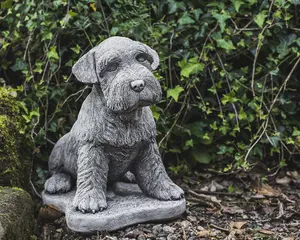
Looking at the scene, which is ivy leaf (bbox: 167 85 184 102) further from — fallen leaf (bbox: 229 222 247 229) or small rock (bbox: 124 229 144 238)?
small rock (bbox: 124 229 144 238)

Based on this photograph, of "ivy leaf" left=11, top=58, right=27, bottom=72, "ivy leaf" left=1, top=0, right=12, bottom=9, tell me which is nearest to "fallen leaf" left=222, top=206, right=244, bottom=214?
"ivy leaf" left=11, top=58, right=27, bottom=72

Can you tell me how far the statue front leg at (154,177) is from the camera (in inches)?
133

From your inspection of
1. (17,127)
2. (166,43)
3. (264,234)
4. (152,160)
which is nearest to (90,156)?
(152,160)

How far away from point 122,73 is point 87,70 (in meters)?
0.26

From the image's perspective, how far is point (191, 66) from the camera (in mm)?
4215

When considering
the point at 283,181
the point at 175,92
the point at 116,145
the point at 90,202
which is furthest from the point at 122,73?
the point at 283,181

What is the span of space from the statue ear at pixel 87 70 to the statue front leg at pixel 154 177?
57cm

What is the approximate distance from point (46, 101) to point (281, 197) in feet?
6.55

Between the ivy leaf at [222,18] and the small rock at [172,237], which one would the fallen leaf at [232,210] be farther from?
the ivy leaf at [222,18]

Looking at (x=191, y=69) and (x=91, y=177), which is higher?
(x=191, y=69)

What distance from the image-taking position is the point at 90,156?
325cm

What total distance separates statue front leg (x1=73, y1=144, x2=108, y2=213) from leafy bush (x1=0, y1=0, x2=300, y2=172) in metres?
1.03

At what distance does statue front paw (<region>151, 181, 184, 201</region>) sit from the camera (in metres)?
3.39

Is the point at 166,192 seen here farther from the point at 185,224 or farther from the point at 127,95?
the point at 127,95
